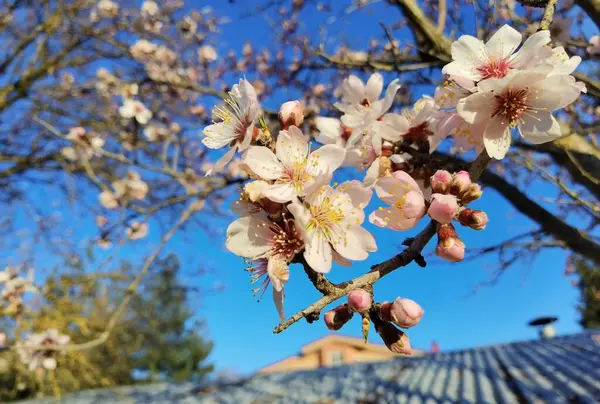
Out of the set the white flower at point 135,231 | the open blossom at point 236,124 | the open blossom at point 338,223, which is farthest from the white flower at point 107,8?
the open blossom at point 338,223

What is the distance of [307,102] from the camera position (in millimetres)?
4156

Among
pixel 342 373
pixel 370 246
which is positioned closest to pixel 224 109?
pixel 370 246

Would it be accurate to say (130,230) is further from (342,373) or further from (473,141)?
(473,141)

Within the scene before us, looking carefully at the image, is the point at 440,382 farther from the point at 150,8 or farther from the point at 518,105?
the point at 150,8

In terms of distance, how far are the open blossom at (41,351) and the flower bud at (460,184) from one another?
303cm

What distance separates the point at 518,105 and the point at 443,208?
0.34 m

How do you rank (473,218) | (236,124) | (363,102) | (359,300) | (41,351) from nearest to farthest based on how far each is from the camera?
(359,300) < (473,218) < (236,124) < (363,102) < (41,351)

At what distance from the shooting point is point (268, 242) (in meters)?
0.86

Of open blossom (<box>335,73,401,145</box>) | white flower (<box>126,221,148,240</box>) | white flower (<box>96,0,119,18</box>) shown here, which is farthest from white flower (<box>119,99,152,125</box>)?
open blossom (<box>335,73,401,145</box>)

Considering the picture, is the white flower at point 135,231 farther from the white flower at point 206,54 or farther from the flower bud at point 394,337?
the flower bud at point 394,337

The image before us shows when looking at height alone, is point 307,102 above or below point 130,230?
above

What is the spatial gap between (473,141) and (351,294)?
1.69ft

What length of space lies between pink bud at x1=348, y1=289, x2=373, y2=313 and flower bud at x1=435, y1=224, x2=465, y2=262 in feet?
0.58

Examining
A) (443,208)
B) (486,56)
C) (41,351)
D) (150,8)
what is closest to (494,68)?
(486,56)
